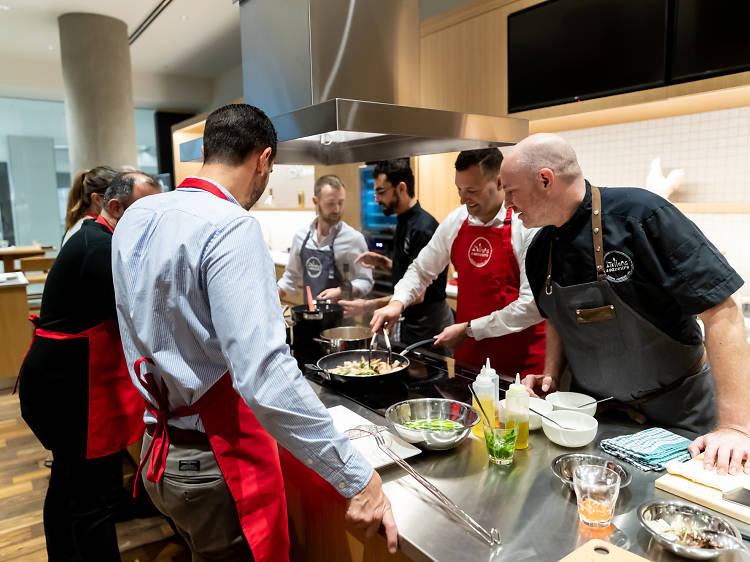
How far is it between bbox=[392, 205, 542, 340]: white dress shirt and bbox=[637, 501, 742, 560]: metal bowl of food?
3.42ft

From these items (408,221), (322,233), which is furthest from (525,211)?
(322,233)

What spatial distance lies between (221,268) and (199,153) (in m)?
1.20

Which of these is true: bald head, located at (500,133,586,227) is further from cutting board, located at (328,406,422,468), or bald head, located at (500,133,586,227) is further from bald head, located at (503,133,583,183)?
cutting board, located at (328,406,422,468)

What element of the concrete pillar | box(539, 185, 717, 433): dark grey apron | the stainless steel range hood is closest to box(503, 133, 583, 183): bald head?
box(539, 185, 717, 433): dark grey apron

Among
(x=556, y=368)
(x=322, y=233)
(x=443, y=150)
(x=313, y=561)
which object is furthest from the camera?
(x=322, y=233)

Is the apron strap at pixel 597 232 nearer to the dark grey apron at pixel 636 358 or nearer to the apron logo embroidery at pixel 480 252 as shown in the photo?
the dark grey apron at pixel 636 358

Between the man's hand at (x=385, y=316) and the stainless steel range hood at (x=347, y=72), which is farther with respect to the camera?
the man's hand at (x=385, y=316)

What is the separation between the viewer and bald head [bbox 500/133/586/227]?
60.1 inches

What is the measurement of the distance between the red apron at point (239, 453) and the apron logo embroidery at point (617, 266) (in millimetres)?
1010

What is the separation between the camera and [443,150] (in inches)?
96.5

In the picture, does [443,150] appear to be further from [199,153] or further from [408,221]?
[199,153]

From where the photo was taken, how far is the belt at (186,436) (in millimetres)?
1273

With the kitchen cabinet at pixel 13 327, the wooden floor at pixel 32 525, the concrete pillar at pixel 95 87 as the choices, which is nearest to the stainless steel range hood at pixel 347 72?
the wooden floor at pixel 32 525

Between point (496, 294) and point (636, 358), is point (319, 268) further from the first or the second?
point (636, 358)
